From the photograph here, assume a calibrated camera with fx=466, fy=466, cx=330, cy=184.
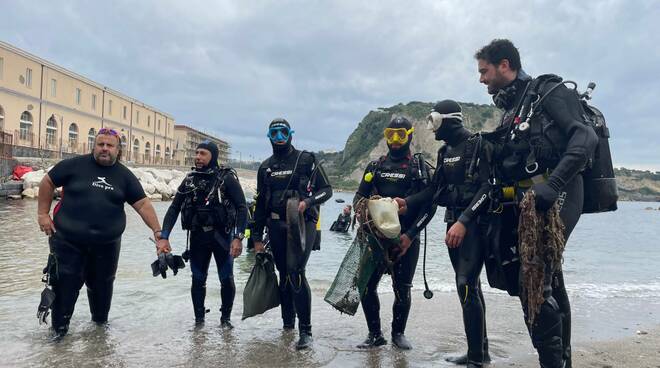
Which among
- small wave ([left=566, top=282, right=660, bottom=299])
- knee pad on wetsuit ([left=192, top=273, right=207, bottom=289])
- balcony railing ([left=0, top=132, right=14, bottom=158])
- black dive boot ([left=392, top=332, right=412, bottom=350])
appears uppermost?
balcony railing ([left=0, top=132, right=14, bottom=158])

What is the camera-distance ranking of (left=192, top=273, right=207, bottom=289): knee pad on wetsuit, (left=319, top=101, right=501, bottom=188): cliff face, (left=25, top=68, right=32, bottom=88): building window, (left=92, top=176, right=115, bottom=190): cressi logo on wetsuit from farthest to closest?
(left=319, top=101, right=501, bottom=188): cliff face < (left=25, top=68, right=32, bottom=88): building window < (left=192, top=273, right=207, bottom=289): knee pad on wetsuit < (left=92, top=176, right=115, bottom=190): cressi logo on wetsuit

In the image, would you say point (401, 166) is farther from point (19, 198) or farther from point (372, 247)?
point (19, 198)

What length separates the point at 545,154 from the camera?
3230 millimetres

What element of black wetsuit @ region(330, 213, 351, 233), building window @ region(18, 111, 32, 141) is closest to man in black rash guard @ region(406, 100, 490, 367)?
black wetsuit @ region(330, 213, 351, 233)

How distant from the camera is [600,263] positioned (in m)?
14.5

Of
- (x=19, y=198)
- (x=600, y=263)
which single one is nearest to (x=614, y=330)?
(x=600, y=263)

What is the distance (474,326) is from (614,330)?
3.30 metres

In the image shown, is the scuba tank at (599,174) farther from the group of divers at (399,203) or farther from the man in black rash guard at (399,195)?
the man in black rash guard at (399,195)

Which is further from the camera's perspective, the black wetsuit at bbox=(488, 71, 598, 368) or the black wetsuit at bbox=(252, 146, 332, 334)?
the black wetsuit at bbox=(252, 146, 332, 334)

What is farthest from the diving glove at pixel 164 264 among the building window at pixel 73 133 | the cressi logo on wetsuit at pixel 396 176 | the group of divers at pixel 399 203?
the building window at pixel 73 133

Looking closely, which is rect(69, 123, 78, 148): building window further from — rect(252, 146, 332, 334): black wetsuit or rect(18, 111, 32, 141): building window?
rect(252, 146, 332, 334): black wetsuit

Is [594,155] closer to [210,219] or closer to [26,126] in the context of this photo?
A: [210,219]

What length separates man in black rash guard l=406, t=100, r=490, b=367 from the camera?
3.57 metres

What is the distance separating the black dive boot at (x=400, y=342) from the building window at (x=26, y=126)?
55492 millimetres
